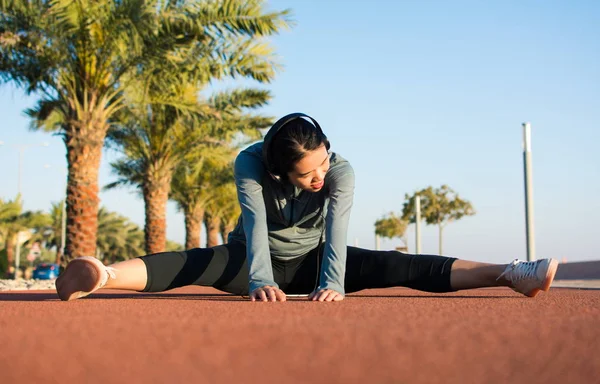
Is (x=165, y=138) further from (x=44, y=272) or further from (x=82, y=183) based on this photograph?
(x=44, y=272)

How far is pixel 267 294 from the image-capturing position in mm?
3305

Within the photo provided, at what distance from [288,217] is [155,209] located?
15.4 metres

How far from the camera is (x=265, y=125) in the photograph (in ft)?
60.7

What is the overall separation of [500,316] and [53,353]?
4.76ft

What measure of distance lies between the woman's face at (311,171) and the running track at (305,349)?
3.74ft

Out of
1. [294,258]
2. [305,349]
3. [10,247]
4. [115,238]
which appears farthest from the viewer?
[115,238]

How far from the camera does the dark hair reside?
10.8ft

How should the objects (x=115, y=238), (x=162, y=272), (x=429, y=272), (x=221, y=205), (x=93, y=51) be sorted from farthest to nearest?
(x=115, y=238)
(x=221, y=205)
(x=93, y=51)
(x=429, y=272)
(x=162, y=272)

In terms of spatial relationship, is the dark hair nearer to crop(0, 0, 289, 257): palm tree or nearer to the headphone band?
the headphone band

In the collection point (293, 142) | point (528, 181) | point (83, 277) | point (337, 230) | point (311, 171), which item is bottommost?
point (83, 277)

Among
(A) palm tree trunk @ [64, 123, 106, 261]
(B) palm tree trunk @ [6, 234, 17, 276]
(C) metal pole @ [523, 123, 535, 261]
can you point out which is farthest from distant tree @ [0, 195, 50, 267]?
(C) metal pole @ [523, 123, 535, 261]


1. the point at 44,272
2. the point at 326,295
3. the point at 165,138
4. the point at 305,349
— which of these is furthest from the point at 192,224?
the point at 305,349

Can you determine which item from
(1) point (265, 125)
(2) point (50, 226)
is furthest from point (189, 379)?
(2) point (50, 226)

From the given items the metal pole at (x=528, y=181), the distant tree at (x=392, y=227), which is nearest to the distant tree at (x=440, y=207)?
the distant tree at (x=392, y=227)
